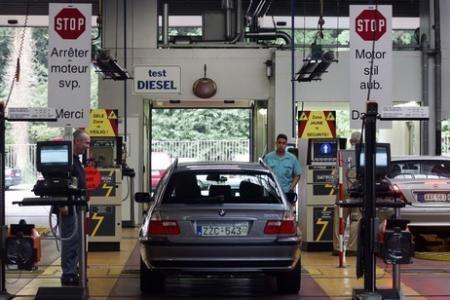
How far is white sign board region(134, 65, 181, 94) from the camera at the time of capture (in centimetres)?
1551

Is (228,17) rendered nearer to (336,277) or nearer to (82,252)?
(336,277)

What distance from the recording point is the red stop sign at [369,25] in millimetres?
9203

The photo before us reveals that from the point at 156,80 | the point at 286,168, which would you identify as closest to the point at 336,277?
the point at 286,168

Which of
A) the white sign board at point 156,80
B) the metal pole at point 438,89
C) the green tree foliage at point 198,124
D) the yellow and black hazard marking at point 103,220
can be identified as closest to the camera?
the yellow and black hazard marking at point 103,220

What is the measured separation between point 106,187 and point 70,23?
3.22 m

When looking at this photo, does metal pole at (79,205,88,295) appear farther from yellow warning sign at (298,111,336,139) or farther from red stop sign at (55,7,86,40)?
yellow warning sign at (298,111,336,139)

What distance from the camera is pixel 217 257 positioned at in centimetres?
761

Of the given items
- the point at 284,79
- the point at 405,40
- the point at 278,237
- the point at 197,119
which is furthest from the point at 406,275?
the point at 197,119

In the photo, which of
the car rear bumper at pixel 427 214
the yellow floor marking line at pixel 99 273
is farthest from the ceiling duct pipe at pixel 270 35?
the car rear bumper at pixel 427 214

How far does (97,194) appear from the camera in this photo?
1198 cm

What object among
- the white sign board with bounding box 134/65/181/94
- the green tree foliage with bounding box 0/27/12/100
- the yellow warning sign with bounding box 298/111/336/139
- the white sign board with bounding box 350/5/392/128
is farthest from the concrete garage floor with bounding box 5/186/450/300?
the green tree foliage with bounding box 0/27/12/100

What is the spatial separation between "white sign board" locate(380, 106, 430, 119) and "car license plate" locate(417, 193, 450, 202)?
2.88m

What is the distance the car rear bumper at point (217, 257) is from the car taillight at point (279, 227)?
0.12 m

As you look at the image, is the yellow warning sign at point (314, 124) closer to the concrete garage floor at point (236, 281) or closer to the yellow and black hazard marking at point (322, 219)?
the yellow and black hazard marking at point (322, 219)
